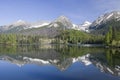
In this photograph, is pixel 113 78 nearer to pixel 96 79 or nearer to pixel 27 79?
pixel 96 79

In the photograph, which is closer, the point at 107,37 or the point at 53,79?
the point at 53,79

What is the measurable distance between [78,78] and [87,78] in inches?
55.1

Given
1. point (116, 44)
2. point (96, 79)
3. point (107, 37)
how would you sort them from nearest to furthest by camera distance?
1. point (96, 79)
2. point (116, 44)
3. point (107, 37)

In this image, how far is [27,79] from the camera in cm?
3794

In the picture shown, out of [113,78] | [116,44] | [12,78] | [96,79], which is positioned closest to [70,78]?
[96,79]

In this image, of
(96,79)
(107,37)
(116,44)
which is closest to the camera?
(96,79)

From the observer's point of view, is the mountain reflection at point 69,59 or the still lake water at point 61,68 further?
the mountain reflection at point 69,59

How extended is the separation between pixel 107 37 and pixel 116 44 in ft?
42.1

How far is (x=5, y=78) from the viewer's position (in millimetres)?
39406

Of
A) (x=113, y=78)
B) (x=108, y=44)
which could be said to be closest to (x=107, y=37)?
(x=108, y=44)

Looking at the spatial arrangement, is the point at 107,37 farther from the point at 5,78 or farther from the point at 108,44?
the point at 5,78

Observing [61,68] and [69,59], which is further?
[69,59]

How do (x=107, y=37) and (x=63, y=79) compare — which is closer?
(x=63, y=79)

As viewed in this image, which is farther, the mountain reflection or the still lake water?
the mountain reflection
